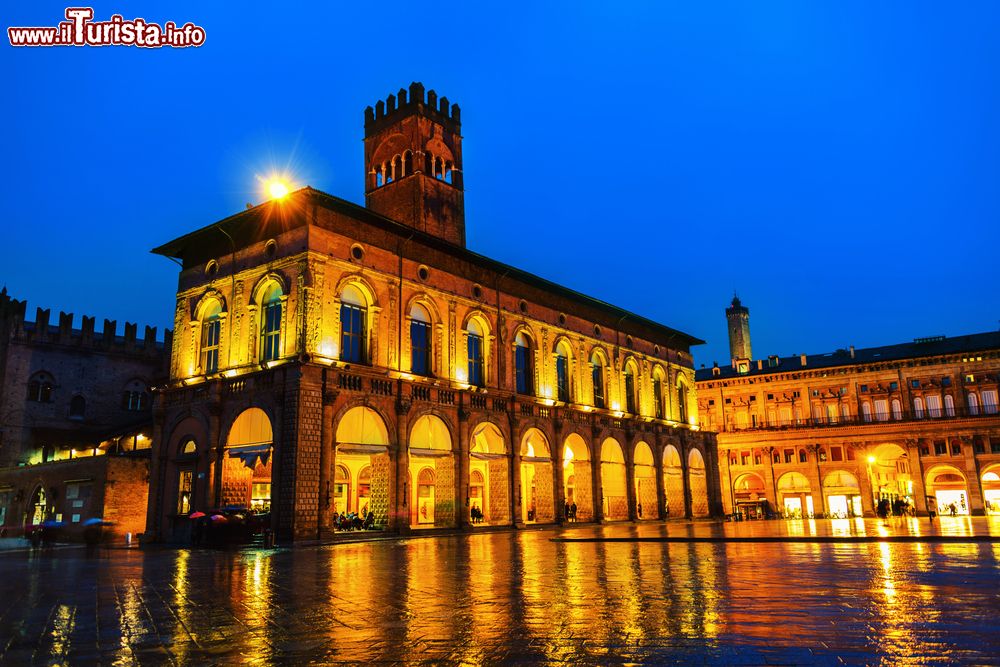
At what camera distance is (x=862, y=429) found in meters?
67.1

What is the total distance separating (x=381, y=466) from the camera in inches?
1265

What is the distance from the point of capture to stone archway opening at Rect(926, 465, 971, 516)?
62594mm

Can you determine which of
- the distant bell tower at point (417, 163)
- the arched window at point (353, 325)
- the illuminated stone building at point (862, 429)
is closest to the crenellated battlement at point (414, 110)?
the distant bell tower at point (417, 163)

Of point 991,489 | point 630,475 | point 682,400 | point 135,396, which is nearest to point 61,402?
point 135,396

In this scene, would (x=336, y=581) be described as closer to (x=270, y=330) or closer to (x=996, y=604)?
(x=996, y=604)

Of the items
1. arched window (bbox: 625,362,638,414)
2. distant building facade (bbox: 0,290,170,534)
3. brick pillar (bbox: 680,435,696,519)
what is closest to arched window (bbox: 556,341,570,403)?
arched window (bbox: 625,362,638,414)

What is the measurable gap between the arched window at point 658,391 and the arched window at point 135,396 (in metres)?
35.8

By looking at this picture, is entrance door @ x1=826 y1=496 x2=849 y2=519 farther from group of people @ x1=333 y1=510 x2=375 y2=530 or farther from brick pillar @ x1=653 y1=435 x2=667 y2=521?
group of people @ x1=333 y1=510 x2=375 y2=530

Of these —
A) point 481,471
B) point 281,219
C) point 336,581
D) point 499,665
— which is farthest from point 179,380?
point 499,665

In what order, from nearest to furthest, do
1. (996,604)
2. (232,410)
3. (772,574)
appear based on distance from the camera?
1. (996,604)
2. (772,574)
3. (232,410)

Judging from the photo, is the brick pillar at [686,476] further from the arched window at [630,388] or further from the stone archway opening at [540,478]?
the stone archway opening at [540,478]

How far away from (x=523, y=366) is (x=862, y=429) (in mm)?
41278

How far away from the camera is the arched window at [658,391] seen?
173ft

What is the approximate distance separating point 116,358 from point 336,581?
1785 inches
